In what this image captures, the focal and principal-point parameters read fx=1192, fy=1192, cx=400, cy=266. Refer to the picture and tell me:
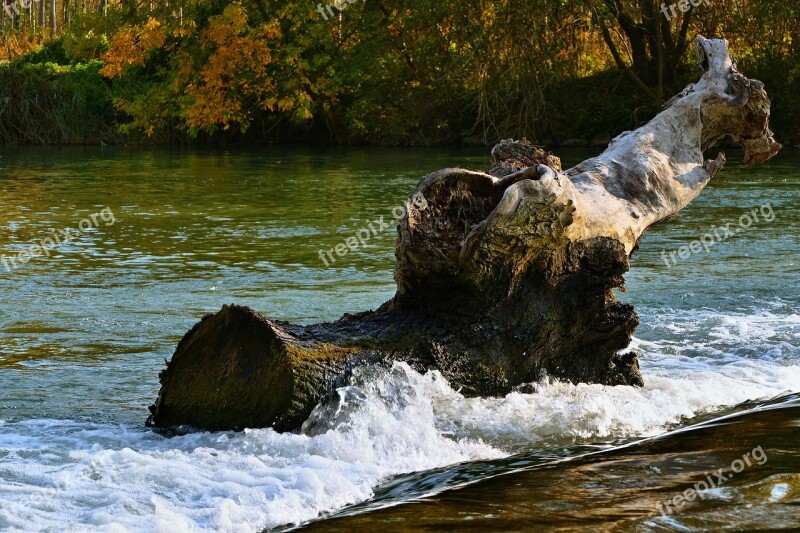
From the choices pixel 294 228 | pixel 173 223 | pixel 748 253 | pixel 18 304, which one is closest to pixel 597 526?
pixel 18 304

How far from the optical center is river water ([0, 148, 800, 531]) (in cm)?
454

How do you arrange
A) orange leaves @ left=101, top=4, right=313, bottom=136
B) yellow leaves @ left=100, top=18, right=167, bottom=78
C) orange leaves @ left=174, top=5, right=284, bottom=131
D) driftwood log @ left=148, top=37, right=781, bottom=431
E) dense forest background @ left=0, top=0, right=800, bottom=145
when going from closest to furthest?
1. driftwood log @ left=148, top=37, right=781, bottom=431
2. dense forest background @ left=0, top=0, right=800, bottom=145
3. yellow leaves @ left=100, top=18, right=167, bottom=78
4. orange leaves @ left=101, top=4, right=313, bottom=136
5. orange leaves @ left=174, top=5, right=284, bottom=131

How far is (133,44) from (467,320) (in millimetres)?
29889

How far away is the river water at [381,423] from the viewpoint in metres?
4.54

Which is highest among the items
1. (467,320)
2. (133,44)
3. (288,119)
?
(133,44)

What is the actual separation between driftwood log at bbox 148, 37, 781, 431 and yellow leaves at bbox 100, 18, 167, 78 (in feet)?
93.4

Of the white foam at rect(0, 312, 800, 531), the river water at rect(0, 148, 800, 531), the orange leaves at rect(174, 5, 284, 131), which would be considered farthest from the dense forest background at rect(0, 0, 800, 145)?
the white foam at rect(0, 312, 800, 531)

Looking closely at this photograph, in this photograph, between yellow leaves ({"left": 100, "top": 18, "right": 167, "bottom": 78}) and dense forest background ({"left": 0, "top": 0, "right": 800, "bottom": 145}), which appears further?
yellow leaves ({"left": 100, "top": 18, "right": 167, "bottom": 78})

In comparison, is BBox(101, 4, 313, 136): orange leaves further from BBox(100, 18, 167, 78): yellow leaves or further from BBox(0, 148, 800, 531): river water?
BBox(0, 148, 800, 531): river water

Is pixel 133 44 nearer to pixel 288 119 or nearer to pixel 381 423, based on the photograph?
pixel 288 119

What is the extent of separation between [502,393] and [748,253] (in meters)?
7.02

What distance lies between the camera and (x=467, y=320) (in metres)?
6.02

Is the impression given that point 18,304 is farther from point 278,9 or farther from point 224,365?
point 278,9

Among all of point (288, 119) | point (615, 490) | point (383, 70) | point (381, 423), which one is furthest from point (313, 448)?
point (288, 119)
